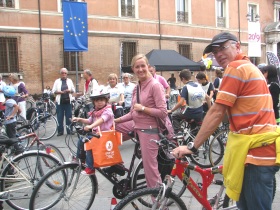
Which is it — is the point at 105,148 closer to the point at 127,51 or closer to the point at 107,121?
the point at 107,121

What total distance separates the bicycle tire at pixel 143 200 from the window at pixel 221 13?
27590 mm

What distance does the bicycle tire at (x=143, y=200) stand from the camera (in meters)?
2.81

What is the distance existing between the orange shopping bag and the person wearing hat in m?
1.63

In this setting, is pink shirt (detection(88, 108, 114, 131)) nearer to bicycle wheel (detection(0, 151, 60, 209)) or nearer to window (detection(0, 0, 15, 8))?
bicycle wheel (detection(0, 151, 60, 209))

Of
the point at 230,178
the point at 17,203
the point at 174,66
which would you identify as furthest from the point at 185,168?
the point at 174,66

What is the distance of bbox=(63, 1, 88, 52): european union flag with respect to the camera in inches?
478

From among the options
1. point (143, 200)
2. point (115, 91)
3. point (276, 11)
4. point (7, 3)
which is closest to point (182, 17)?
point (7, 3)

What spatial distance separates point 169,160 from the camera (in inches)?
160

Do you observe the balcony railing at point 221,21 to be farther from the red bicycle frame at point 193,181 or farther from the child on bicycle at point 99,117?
the red bicycle frame at point 193,181

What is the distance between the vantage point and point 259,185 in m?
2.39

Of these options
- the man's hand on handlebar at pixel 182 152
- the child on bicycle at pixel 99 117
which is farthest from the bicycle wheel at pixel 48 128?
the man's hand on handlebar at pixel 182 152

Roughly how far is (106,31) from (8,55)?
626 cm

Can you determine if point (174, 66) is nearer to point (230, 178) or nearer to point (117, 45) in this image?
point (117, 45)

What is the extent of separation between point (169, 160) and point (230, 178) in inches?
64.2
